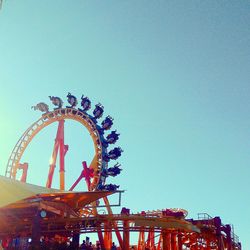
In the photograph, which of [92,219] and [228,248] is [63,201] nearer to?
[92,219]

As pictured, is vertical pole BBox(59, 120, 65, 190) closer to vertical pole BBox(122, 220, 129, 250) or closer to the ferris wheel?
the ferris wheel

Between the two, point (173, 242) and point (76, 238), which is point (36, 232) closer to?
point (76, 238)

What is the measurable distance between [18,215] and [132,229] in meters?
6.67

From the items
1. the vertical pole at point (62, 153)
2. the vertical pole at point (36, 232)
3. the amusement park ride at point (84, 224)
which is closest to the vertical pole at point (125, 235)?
the amusement park ride at point (84, 224)

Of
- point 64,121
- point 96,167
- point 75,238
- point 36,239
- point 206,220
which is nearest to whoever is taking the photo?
point 36,239

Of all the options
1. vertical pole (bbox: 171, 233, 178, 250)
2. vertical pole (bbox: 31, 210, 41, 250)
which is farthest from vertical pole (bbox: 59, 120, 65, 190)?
vertical pole (bbox: 171, 233, 178, 250)

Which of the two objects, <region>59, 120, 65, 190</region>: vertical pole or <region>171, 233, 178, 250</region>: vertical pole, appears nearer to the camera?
<region>171, 233, 178, 250</region>: vertical pole

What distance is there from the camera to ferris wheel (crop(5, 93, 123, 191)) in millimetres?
31109

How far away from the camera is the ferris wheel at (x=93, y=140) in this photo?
31.1 m

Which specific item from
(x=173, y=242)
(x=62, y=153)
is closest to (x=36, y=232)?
(x=173, y=242)

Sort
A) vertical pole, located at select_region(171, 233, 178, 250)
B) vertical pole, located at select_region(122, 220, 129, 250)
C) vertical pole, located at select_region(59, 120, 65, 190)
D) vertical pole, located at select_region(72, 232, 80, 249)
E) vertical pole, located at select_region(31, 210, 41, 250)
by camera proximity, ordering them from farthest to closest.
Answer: vertical pole, located at select_region(59, 120, 65, 190) < vertical pole, located at select_region(171, 233, 178, 250) < vertical pole, located at select_region(72, 232, 80, 249) < vertical pole, located at select_region(122, 220, 129, 250) < vertical pole, located at select_region(31, 210, 41, 250)

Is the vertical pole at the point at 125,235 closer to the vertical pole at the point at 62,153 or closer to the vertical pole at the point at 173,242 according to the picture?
the vertical pole at the point at 173,242

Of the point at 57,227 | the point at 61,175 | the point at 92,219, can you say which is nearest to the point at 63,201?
the point at 57,227

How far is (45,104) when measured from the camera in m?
36.5
